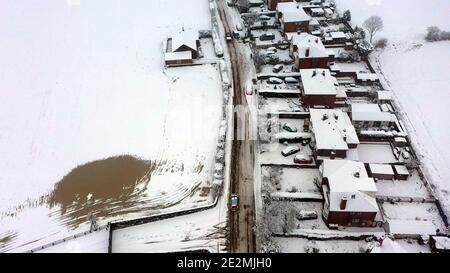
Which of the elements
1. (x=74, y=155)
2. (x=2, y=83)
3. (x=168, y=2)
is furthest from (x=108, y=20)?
(x=74, y=155)

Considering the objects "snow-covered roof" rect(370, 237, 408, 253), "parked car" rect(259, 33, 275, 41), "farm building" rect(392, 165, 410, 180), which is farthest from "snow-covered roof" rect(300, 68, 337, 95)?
"snow-covered roof" rect(370, 237, 408, 253)

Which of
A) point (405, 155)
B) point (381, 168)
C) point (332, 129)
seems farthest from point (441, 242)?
point (332, 129)

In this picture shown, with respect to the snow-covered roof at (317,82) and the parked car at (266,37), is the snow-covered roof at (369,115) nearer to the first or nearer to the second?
the snow-covered roof at (317,82)

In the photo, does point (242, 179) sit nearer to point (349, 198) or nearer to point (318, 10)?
point (349, 198)

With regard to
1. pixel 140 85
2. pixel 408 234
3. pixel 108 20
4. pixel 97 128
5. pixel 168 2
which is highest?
pixel 168 2

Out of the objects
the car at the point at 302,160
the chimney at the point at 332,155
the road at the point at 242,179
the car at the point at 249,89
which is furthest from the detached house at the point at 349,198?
the car at the point at 249,89

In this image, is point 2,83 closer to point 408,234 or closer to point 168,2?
point 168,2
